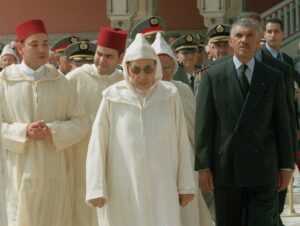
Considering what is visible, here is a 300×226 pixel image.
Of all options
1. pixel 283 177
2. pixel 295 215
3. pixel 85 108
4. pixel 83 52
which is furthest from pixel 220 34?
pixel 283 177

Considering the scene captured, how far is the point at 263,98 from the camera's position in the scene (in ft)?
24.3

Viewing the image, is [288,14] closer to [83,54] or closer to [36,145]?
[83,54]

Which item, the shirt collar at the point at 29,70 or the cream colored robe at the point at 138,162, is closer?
the cream colored robe at the point at 138,162

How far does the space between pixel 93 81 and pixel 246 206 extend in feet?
6.40

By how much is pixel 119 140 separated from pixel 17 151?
1294mm

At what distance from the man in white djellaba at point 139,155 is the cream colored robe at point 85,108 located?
4.61ft

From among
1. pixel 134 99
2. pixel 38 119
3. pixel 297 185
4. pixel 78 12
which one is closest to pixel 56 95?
pixel 38 119

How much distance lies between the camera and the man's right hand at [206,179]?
7.52 meters

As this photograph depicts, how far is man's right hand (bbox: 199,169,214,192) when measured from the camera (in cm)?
752

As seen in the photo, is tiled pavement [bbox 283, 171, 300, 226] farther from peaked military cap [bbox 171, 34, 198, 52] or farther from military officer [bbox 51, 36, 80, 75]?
military officer [bbox 51, 36, 80, 75]

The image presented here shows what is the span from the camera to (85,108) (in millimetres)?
8664

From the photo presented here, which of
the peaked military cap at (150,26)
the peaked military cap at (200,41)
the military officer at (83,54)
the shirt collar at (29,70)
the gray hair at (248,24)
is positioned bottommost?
the shirt collar at (29,70)

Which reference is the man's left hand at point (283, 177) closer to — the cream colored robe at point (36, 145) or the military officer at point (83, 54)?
the cream colored robe at point (36, 145)

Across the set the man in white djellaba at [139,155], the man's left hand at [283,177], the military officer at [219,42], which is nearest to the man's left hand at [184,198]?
the man in white djellaba at [139,155]
